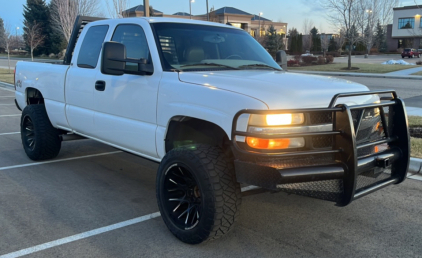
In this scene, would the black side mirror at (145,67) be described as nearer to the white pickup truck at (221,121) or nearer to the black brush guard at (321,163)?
the white pickup truck at (221,121)

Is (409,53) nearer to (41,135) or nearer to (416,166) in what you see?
(416,166)

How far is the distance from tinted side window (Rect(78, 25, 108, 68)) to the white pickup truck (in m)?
0.02

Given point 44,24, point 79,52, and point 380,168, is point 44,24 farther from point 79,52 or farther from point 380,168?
point 380,168

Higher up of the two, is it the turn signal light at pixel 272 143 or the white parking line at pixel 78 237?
the turn signal light at pixel 272 143

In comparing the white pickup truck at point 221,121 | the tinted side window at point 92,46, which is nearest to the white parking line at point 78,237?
the white pickup truck at point 221,121

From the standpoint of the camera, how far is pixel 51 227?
3.98m

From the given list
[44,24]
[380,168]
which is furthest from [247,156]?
[44,24]

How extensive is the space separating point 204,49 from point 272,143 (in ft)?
5.79

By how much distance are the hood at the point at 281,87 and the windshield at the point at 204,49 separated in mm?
338

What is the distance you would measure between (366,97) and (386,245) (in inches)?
52.6

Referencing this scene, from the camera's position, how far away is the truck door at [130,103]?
417cm

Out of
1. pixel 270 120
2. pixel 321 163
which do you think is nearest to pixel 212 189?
pixel 270 120

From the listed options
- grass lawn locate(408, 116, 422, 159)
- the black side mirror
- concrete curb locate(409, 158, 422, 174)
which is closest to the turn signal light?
the black side mirror

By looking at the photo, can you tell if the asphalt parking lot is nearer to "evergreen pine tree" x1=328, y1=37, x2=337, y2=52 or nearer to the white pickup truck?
the white pickup truck
